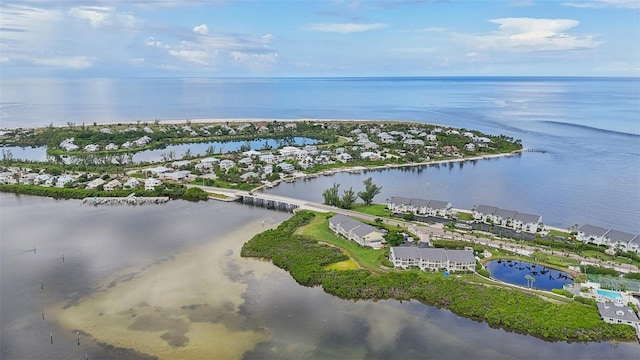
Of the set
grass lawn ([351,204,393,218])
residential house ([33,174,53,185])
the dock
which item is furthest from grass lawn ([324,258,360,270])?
residential house ([33,174,53,185])

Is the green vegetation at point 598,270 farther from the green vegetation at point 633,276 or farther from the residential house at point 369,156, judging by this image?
the residential house at point 369,156

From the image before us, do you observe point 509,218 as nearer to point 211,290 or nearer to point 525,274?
point 525,274

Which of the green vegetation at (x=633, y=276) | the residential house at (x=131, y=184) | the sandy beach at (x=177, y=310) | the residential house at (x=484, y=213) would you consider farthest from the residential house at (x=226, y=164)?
the green vegetation at (x=633, y=276)

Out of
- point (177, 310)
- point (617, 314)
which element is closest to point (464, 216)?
point (617, 314)

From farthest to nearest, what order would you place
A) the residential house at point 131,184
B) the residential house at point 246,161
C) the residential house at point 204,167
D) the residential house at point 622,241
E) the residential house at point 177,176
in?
1. the residential house at point 246,161
2. the residential house at point 204,167
3. the residential house at point 177,176
4. the residential house at point 131,184
5. the residential house at point 622,241

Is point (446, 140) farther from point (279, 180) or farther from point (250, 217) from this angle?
point (250, 217)

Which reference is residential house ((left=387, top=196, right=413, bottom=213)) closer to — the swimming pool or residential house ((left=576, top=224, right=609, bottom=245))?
residential house ((left=576, top=224, right=609, bottom=245))

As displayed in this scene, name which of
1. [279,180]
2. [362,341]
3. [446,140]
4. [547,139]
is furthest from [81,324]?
[547,139]

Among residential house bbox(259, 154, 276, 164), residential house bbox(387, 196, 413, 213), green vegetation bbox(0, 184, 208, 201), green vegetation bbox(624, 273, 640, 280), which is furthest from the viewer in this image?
residential house bbox(259, 154, 276, 164)
